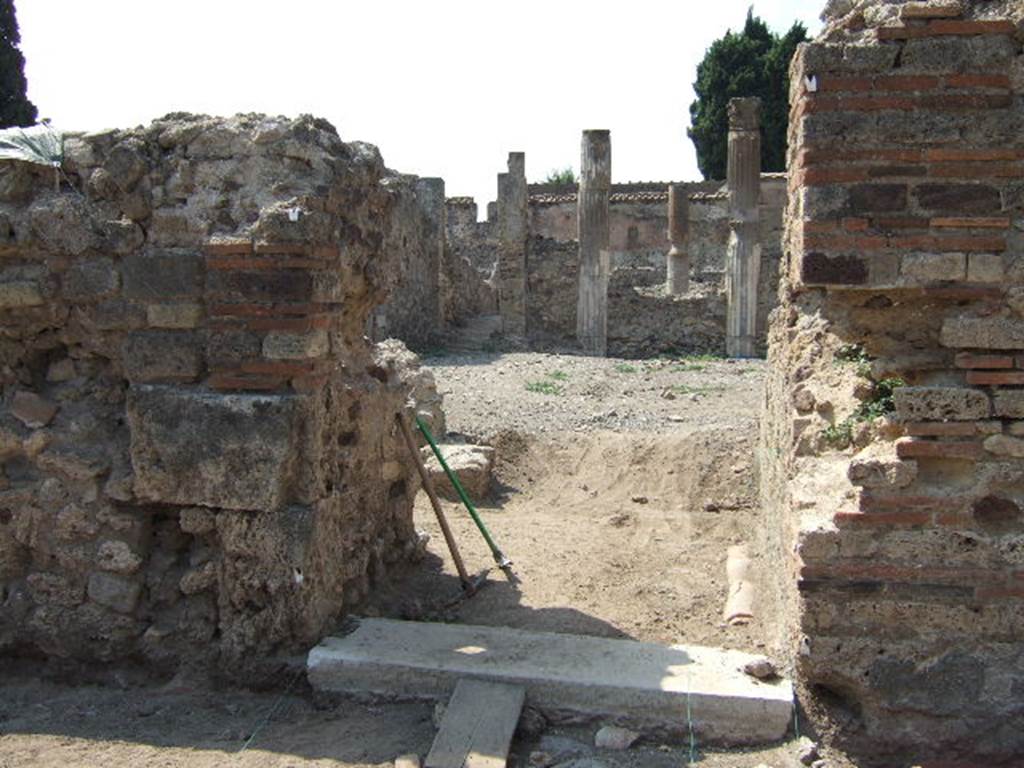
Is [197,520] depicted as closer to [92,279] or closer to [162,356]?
[162,356]

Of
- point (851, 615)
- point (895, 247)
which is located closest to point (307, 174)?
point (895, 247)

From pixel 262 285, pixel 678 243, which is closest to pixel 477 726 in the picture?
pixel 262 285

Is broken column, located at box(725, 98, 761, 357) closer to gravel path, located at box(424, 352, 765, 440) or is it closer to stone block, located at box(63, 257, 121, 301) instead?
gravel path, located at box(424, 352, 765, 440)

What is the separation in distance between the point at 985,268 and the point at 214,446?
3112 millimetres

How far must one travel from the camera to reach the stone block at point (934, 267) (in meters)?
3.59

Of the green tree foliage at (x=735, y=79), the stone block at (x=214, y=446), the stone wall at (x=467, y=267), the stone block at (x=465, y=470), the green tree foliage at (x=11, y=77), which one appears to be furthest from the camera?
the green tree foliage at (x=735, y=79)

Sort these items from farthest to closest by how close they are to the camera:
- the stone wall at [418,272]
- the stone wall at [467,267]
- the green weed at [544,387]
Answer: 1. the stone wall at [467,267]
2. the stone wall at [418,272]
3. the green weed at [544,387]

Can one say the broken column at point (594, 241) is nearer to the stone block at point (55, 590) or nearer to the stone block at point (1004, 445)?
the stone block at point (55, 590)

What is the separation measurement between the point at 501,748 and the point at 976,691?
5.76 feet

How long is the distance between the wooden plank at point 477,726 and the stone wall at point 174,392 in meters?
A: 0.85

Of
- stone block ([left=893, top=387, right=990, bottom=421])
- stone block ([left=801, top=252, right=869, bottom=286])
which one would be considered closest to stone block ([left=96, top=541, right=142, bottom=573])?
stone block ([left=801, top=252, right=869, bottom=286])

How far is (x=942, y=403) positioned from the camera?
3547 mm

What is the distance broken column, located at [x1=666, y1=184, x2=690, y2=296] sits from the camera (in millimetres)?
23492

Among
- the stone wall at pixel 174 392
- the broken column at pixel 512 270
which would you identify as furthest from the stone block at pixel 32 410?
the broken column at pixel 512 270
